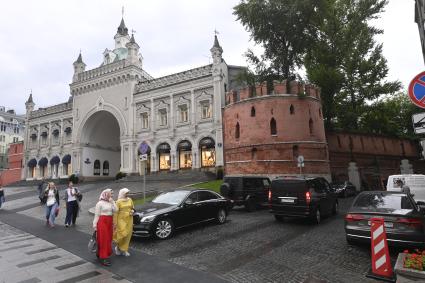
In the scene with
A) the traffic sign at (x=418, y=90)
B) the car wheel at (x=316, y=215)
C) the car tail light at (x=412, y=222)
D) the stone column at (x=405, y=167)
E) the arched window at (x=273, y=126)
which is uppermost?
the arched window at (x=273, y=126)

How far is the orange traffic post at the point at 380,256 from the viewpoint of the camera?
5.78 m

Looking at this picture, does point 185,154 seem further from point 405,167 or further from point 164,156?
point 405,167

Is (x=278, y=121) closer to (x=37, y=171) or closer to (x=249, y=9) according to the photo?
(x=249, y=9)

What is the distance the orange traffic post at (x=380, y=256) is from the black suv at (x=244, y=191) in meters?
9.12

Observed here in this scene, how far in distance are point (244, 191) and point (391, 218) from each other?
8.55 m

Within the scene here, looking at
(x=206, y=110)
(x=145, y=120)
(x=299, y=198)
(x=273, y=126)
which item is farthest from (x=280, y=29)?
(x=145, y=120)

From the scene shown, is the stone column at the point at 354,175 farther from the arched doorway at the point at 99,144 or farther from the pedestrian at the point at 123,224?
the arched doorway at the point at 99,144

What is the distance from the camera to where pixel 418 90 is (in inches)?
222

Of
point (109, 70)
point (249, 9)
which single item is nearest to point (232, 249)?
point (249, 9)

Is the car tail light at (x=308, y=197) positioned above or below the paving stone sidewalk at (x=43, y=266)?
above

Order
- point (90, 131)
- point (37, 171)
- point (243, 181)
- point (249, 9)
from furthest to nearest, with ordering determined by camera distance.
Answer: point (37, 171) → point (90, 131) → point (249, 9) → point (243, 181)

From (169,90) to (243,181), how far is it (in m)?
24.9

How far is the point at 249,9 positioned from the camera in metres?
26.1

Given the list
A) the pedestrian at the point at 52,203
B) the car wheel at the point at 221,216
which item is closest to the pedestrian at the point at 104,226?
the car wheel at the point at 221,216
